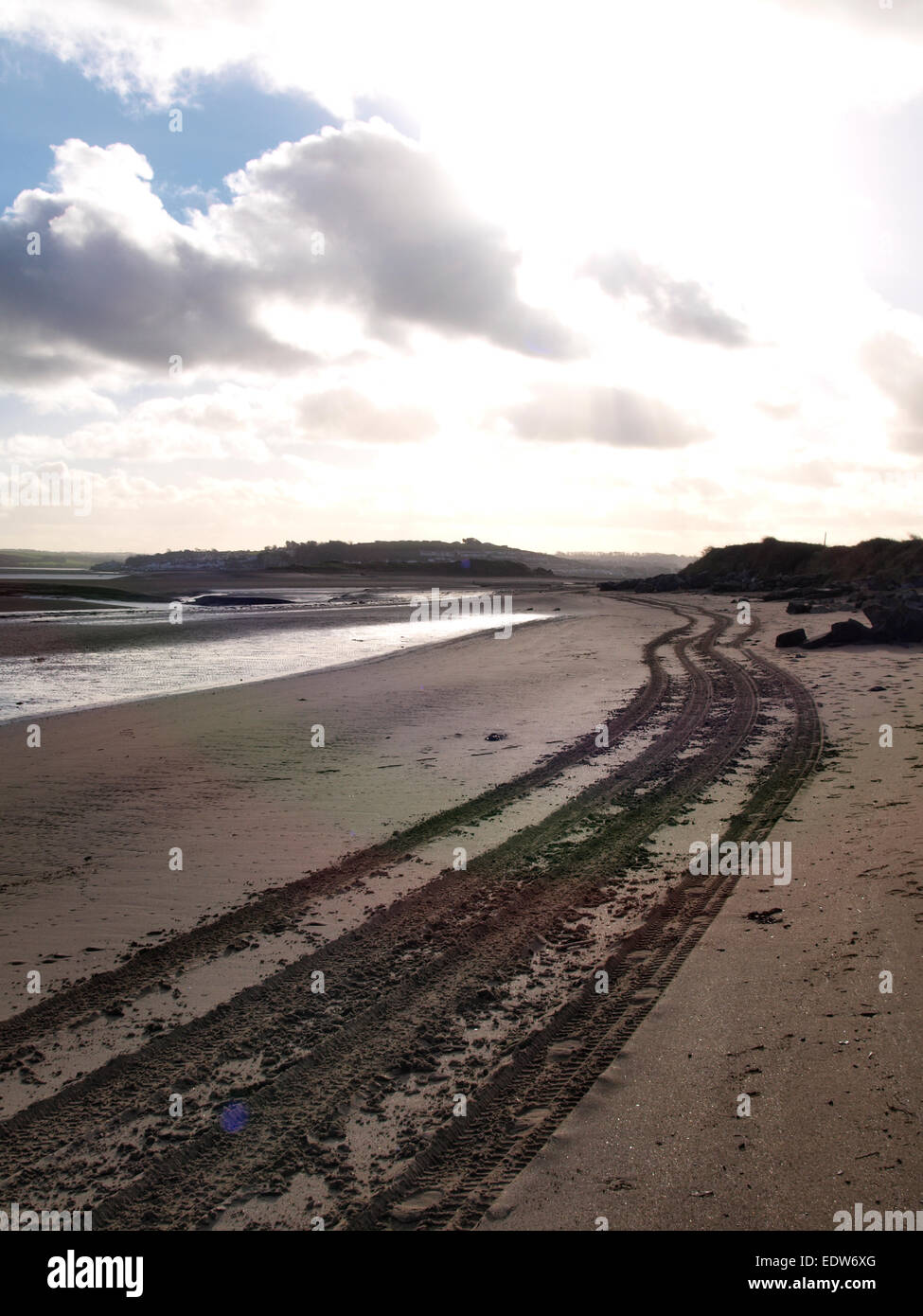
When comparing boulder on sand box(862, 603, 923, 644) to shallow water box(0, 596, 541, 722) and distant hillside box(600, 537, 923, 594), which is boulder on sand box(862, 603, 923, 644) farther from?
distant hillside box(600, 537, 923, 594)

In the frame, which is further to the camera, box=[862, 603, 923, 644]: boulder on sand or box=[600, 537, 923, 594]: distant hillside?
box=[600, 537, 923, 594]: distant hillside

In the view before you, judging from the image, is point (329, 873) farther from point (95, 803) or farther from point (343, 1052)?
point (95, 803)

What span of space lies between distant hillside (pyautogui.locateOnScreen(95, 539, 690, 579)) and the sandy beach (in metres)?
77.3

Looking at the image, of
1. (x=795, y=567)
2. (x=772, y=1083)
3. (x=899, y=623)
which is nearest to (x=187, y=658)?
(x=899, y=623)

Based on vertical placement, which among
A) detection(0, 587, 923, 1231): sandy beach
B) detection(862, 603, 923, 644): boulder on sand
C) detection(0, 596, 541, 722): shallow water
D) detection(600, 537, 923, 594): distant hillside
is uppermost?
detection(600, 537, 923, 594): distant hillside

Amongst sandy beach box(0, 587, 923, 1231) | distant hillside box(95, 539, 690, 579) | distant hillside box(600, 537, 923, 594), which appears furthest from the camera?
distant hillside box(95, 539, 690, 579)

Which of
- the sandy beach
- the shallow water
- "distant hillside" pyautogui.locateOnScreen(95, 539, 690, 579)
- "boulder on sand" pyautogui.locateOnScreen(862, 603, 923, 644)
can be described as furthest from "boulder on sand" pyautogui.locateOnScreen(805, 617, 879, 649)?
"distant hillside" pyautogui.locateOnScreen(95, 539, 690, 579)

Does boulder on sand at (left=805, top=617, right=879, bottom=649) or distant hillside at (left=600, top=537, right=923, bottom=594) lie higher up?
distant hillside at (left=600, top=537, right=923, bottom=594)

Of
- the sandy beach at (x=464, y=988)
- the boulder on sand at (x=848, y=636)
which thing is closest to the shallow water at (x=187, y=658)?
the sandy beach at (x=464, y=988)

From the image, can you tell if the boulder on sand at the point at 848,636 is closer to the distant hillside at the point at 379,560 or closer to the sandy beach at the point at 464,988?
the sandy beach at the point at 464,988

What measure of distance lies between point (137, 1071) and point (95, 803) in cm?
488

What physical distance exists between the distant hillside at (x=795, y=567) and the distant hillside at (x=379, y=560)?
116 ft

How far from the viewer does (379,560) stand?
385 ft

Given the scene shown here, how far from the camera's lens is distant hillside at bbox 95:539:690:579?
307 feet
